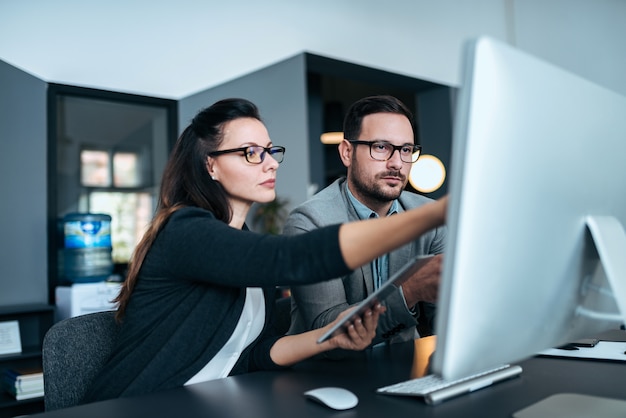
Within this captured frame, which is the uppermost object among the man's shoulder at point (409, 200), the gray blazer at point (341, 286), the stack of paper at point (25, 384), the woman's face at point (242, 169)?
the woman's face at point (242, 169)

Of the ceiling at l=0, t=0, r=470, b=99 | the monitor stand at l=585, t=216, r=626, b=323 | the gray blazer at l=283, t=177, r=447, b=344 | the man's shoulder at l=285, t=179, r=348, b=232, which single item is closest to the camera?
the monitor stand at l=585, t=216, r=626, b=323

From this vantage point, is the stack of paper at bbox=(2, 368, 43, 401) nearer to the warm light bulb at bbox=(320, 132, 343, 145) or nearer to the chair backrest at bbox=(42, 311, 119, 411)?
the chair backrest at bbox=(42, 311, 119, 411)

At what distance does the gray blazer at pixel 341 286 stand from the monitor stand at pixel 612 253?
0.57m

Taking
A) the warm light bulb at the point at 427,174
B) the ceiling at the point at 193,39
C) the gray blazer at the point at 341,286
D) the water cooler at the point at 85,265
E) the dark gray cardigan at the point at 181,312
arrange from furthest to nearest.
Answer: the warm light bulb at the point at 427,174
the ceiling at the point at 193,39
the water cooler at the point at 85,265
the gray blazer at the point at 341,286
the dark gray cardigan at the point at 181,312

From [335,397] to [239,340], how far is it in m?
0.46

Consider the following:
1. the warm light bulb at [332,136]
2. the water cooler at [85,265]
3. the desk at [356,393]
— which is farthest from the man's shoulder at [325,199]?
the warm light bulb at [332,136]

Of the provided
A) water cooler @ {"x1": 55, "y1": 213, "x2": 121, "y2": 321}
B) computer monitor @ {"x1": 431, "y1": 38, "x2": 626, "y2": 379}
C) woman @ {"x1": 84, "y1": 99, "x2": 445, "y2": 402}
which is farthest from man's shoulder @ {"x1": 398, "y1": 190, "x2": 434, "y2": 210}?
water cooler @ {"x1": 55, "y1": 213, "x2": 121, "y2": 321}

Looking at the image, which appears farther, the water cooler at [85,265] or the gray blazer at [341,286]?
the water cooler at [85,265]

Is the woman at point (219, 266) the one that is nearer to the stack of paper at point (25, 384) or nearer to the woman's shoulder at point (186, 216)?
the woman's shoulder at point (186, 216)

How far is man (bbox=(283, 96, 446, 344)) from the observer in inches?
65.0

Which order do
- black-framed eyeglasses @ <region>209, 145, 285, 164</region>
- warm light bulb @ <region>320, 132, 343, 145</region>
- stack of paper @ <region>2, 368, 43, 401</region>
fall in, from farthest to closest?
warm light bulb @ <region>320, 132, 343, 145</region>, stack of paper @ <region>2, 368, 43, 401</region>, black-framed eyeglasses @ <region>209, 145, 285, 164</region>

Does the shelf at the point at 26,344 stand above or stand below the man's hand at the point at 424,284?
below

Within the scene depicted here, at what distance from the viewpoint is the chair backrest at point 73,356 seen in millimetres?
1298

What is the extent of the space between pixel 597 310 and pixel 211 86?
3901 millimetres
